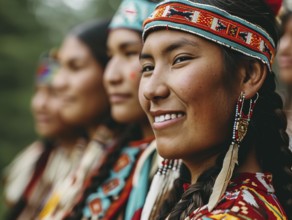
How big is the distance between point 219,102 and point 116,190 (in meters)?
1.35

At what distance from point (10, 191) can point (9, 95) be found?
6.44m

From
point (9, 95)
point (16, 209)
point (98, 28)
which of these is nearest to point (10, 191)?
point (16, 209)

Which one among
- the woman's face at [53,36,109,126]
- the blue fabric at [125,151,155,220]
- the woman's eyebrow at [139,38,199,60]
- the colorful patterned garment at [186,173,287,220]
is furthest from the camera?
the woman's face at [53,36,109,126]

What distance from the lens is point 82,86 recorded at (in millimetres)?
4270

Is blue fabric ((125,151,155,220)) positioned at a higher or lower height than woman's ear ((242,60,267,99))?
lower

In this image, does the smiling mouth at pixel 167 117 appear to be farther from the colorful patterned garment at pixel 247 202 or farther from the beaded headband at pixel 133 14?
the beaded headband at pixel 133 14

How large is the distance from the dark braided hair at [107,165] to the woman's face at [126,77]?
0.23 m

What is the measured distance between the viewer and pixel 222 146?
2285 millimetres

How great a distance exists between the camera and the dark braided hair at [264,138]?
87.4 inches

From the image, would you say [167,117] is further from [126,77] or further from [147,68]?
[126,77]

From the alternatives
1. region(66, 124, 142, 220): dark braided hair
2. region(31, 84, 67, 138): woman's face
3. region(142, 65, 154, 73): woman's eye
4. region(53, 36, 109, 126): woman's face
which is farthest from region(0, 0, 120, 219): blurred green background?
region(142, 65, 154, 73): woman's eye

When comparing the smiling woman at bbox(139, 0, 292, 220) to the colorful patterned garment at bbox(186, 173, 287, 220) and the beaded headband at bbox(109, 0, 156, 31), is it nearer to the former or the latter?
the colorful patterned garment at bbox(186, 173, 287, 220)

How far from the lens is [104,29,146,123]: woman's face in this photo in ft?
11.2

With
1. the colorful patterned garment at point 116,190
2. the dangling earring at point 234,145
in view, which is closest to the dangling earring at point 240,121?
the dangling earring at point 234,145
